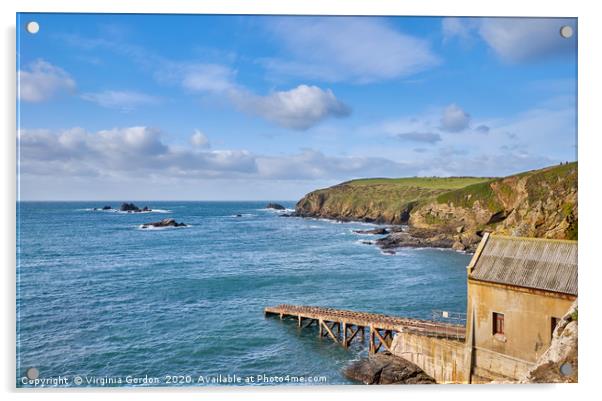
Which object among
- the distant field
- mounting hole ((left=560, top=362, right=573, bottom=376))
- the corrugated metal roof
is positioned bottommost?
mounting hole ((left=560, top=362, right=573, bottom=376))

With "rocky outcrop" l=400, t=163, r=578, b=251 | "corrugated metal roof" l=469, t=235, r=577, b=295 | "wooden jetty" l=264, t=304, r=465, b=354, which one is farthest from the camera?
"wooden jetty" l=264, t=304, r=465, b=354

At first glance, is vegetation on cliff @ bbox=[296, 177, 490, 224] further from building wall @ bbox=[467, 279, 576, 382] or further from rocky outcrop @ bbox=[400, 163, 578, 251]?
building wall @ bbox=[467, 279, 576, 382]

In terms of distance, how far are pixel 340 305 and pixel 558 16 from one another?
14.6m

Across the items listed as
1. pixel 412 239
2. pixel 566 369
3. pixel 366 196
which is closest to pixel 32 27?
pixel 566 369

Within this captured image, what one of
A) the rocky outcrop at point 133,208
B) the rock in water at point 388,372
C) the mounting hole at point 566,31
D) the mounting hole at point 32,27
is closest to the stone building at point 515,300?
the rock in water at point 388,372

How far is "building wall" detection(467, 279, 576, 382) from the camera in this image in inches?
415

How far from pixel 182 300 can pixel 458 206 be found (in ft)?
91.1

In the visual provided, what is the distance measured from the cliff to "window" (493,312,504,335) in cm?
341

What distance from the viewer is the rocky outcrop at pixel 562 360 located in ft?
32.2

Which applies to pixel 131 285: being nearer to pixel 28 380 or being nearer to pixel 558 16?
pixel 28 380

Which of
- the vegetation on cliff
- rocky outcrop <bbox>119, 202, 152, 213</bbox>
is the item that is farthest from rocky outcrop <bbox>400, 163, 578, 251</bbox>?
rocky outcrop <bbox>119, 202, 152, 213</bbox>

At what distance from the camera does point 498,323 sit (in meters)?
11.5

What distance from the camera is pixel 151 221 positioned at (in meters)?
25.1
